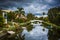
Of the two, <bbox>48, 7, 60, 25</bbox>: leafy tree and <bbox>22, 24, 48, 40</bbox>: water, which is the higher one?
<bbox>48, 7, 60, 25</bbox>: leafy tree

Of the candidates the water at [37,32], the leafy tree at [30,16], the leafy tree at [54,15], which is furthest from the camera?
the water at [37,32]

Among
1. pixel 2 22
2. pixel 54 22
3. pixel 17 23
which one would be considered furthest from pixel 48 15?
pixel 2 22

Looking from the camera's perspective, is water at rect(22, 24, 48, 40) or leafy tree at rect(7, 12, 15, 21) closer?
leafy tree at rect(7, 12, 15, 21)

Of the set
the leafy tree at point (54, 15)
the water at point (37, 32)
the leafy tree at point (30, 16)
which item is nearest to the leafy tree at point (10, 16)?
the leafy tree at point (30, 16)

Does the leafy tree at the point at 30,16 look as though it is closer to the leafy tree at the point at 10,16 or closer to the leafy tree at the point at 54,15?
the leafy tree at the point at 10,16

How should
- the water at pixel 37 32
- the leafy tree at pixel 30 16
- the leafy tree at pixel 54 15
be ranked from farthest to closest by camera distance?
the water at pixel 37 32, the leafy tree at pixel 54 15, the leafy tree at pixel 30 16

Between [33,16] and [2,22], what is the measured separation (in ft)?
4.21

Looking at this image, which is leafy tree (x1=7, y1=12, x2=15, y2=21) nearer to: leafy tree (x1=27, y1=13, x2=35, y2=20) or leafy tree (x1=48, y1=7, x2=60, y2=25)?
leafy tree (x1=27, y1=13, x2=35, y2=20)

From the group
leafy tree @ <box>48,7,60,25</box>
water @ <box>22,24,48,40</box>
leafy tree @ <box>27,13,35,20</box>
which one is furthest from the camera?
water @ <box>22,24,48,40</box>

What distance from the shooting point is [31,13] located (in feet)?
21.8

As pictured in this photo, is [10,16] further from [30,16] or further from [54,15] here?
[54,15]

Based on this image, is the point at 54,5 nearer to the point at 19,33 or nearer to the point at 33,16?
the point at 33,16

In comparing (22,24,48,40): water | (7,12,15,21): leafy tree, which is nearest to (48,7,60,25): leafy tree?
(22,24,48,40): water

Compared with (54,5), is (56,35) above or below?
below
